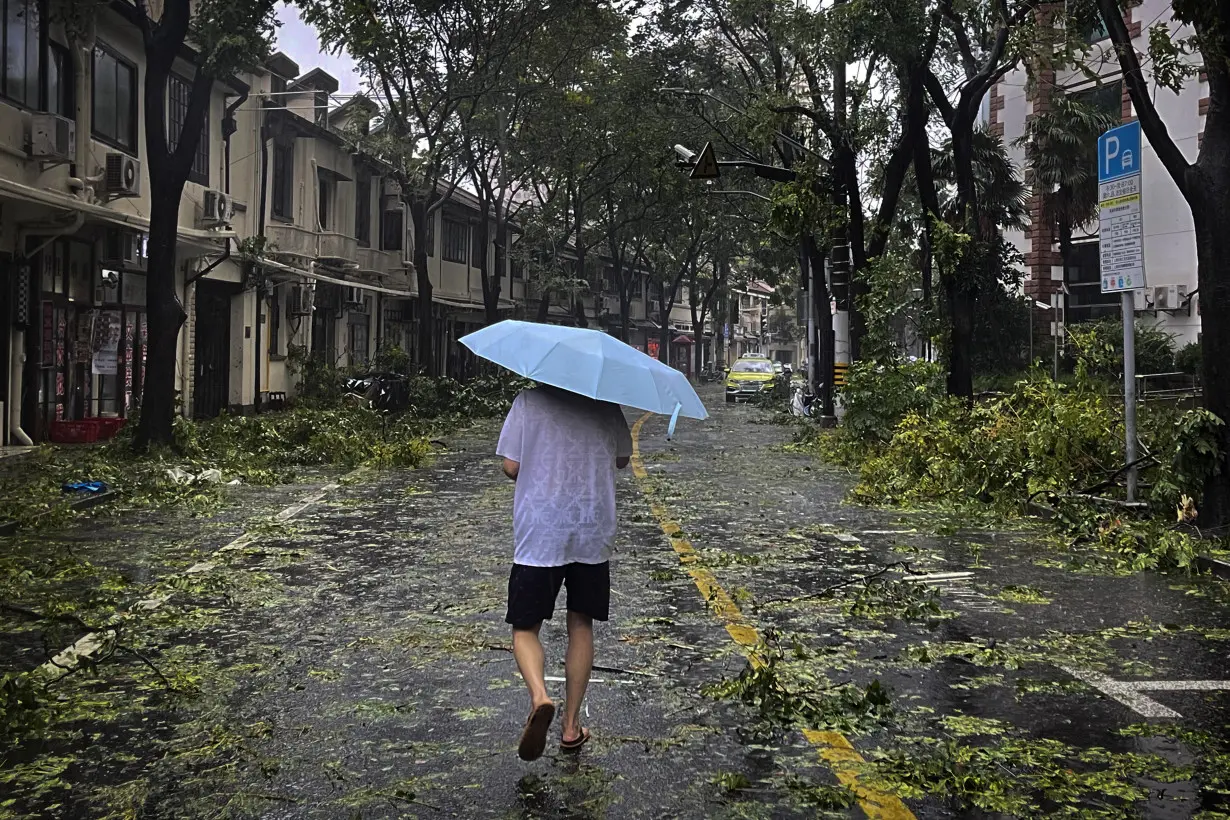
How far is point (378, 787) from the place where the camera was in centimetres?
463

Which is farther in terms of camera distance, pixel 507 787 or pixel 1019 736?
pixel 1019 736

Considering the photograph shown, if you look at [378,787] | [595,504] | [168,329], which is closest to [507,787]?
[378,787]

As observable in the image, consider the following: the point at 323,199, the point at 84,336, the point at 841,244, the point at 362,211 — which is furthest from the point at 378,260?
the point at 841,244

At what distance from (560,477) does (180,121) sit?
24023 millimetres

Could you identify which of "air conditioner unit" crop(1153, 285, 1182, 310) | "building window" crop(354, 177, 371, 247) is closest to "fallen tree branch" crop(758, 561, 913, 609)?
"air conditioner unit" crop(1153, 285, 1182, 310)

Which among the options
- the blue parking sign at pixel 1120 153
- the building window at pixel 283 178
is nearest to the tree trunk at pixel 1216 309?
the blue parking sign at pixel 1120 153

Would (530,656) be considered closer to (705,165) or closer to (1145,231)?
(705,165)

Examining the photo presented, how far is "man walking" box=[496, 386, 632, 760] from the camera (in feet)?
16.9

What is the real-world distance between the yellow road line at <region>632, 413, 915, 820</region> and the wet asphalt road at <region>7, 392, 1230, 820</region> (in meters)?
0.05

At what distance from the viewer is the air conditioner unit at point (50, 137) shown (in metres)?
19.3

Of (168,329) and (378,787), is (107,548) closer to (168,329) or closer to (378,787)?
(378,787)

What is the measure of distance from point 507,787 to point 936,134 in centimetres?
3300

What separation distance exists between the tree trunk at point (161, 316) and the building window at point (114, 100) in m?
4.82

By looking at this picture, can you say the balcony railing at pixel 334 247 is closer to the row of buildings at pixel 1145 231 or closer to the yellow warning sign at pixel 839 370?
the yellow warning sign at pixel 839 370
